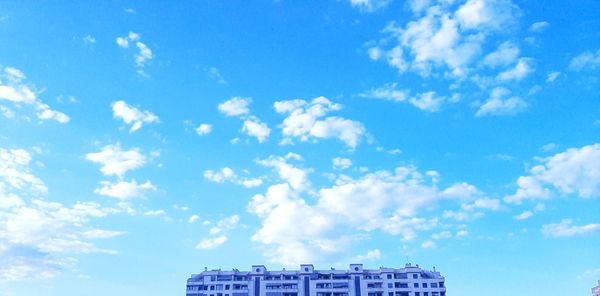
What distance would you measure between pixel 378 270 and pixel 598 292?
43.5 m

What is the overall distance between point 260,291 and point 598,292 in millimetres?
63681

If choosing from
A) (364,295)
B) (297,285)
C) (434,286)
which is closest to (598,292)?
(434,286)

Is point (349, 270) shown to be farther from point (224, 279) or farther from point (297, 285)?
point (224, 279)

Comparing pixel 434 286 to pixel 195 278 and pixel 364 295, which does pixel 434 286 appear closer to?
pixel 364 295

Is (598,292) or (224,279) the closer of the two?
(224,279)

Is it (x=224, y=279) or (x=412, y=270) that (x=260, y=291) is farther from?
(x=412, y=270)

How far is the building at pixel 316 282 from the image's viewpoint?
12862cm

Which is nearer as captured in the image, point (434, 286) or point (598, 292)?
point (434, 286)

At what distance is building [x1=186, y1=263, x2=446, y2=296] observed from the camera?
422 ft

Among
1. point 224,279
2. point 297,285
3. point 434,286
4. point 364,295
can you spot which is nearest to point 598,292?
point 434,286

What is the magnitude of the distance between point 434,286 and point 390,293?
7609 mm

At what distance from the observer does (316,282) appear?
13100 centimetres

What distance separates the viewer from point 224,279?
431 feet

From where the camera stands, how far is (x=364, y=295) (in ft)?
422
